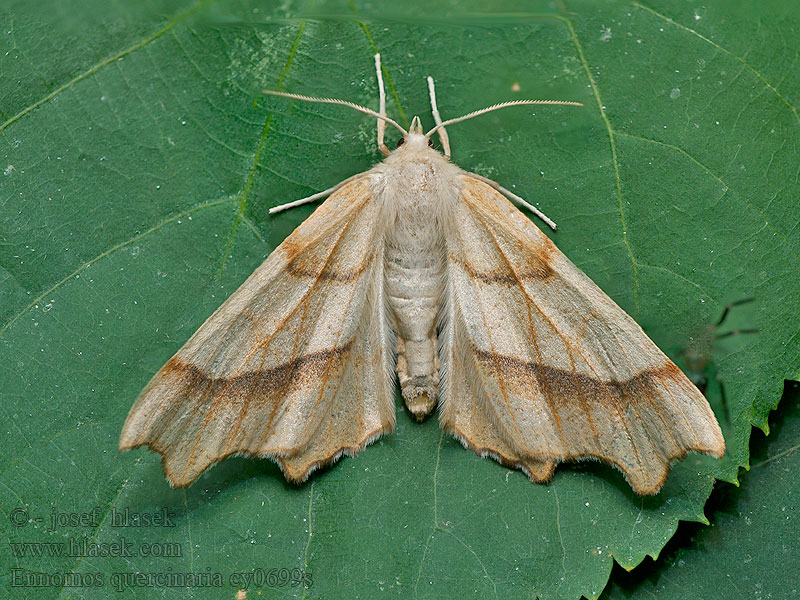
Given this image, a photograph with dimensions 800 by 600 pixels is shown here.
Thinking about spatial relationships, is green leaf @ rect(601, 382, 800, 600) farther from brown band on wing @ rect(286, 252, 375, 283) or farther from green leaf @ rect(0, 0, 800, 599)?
brown band on wing @ rect(286, 252, 375, 283)

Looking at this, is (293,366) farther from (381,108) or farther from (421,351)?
(381,108)

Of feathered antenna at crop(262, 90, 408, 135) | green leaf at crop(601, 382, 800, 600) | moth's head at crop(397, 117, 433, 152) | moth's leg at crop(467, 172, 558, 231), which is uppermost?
feathered antenna at crop(262, 90, 408, 135)

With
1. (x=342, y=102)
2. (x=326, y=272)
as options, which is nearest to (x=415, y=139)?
(x=342, y=102)

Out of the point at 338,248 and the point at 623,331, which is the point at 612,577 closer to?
the point at 623,331

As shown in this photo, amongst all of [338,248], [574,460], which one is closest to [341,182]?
[338,248]

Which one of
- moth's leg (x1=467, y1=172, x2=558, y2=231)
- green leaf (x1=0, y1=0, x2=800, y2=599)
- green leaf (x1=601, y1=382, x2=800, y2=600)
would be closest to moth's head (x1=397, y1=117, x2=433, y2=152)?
green leaf (x1=0, y1=0, x2=800, y2=599)

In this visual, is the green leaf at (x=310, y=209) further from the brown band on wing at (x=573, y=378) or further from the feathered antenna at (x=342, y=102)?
the brown band on wing at (x=573, y=378)

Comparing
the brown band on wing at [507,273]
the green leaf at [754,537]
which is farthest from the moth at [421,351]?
the green leaf at [754,537]
